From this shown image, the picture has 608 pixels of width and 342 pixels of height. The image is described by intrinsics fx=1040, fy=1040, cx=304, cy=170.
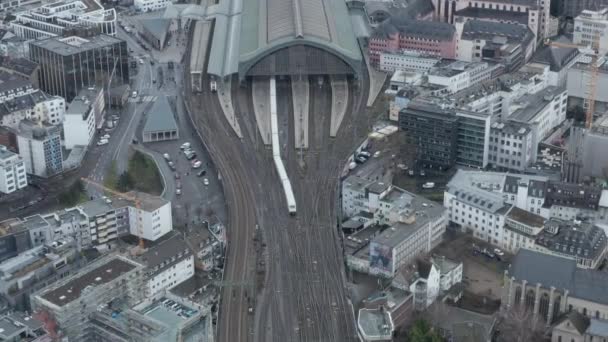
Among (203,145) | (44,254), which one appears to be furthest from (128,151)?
(44,254)

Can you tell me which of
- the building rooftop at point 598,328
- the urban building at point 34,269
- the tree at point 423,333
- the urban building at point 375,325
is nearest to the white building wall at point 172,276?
the urban building at point 34,269

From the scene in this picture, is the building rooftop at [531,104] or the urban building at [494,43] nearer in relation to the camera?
the building rooftop at [531,104]

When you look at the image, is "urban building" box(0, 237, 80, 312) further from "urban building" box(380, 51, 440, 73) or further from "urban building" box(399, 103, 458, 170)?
"urban building" box(380, 51, 440, 73)

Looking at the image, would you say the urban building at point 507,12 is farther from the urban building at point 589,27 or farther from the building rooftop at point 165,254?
the building rooftop at point 165,254

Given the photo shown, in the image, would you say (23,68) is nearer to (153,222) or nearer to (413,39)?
(153,222)

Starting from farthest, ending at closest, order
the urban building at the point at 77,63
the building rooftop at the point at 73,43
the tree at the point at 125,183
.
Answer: the building rooftop at the point at 73,43 → the urban building at the point at 77,63 → the tree at the point at 125,183

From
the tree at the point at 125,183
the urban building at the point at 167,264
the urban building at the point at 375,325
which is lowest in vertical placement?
the urban building at the point at 375,325

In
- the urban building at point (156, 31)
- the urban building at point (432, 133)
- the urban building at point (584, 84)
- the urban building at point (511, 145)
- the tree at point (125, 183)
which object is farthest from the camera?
the urban building at point (156, 31)
